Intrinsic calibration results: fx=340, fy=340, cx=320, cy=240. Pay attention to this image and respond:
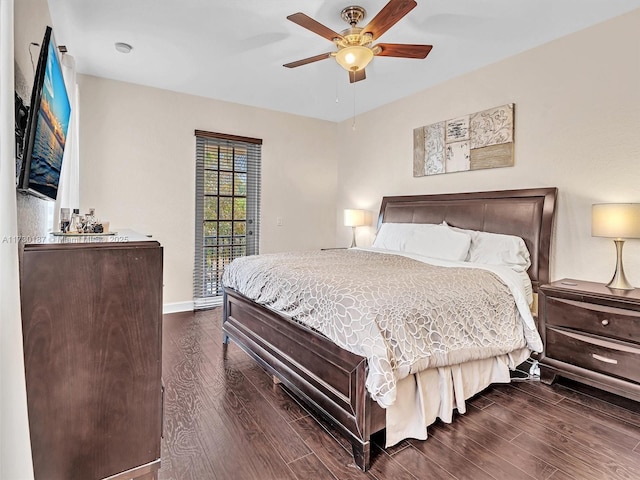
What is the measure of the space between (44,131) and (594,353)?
11.0 feet

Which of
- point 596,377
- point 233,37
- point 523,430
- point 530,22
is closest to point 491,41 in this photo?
point 530,22

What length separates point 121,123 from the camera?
389 cm

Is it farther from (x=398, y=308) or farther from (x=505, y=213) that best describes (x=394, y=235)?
(x=398, y=308)

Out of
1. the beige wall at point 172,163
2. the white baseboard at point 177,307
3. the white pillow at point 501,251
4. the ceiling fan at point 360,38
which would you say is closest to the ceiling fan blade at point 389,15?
the ceiling fan at point 360,38

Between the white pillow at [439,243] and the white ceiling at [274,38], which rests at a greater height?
the white ceiling at [274,38]

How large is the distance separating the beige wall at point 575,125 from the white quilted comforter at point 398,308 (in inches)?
32.8

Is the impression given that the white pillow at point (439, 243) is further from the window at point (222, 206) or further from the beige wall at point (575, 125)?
the window at point (222, 206)

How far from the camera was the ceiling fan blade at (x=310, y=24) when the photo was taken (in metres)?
2.05

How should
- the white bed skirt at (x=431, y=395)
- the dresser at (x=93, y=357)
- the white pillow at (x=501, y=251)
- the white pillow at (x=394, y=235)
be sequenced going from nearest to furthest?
the dresser at (x=93, y=357) < the white bed skirt at (x=431, y=395) < the white pillow at (x=501, y=251) < the white pillow at (x=394, y=235)

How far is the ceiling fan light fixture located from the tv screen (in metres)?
1.69

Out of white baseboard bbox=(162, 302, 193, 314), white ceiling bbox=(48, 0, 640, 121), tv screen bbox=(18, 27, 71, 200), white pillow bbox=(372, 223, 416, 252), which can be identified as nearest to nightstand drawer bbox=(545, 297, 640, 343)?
white pillow bbox=(372, 223, 416, 252)

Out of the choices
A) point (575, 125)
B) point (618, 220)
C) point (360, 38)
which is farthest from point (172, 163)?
point (618, 220)

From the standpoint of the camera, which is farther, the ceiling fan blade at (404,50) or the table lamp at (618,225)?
the ceiling fan blade at (404,50)

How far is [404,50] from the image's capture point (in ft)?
8.22
